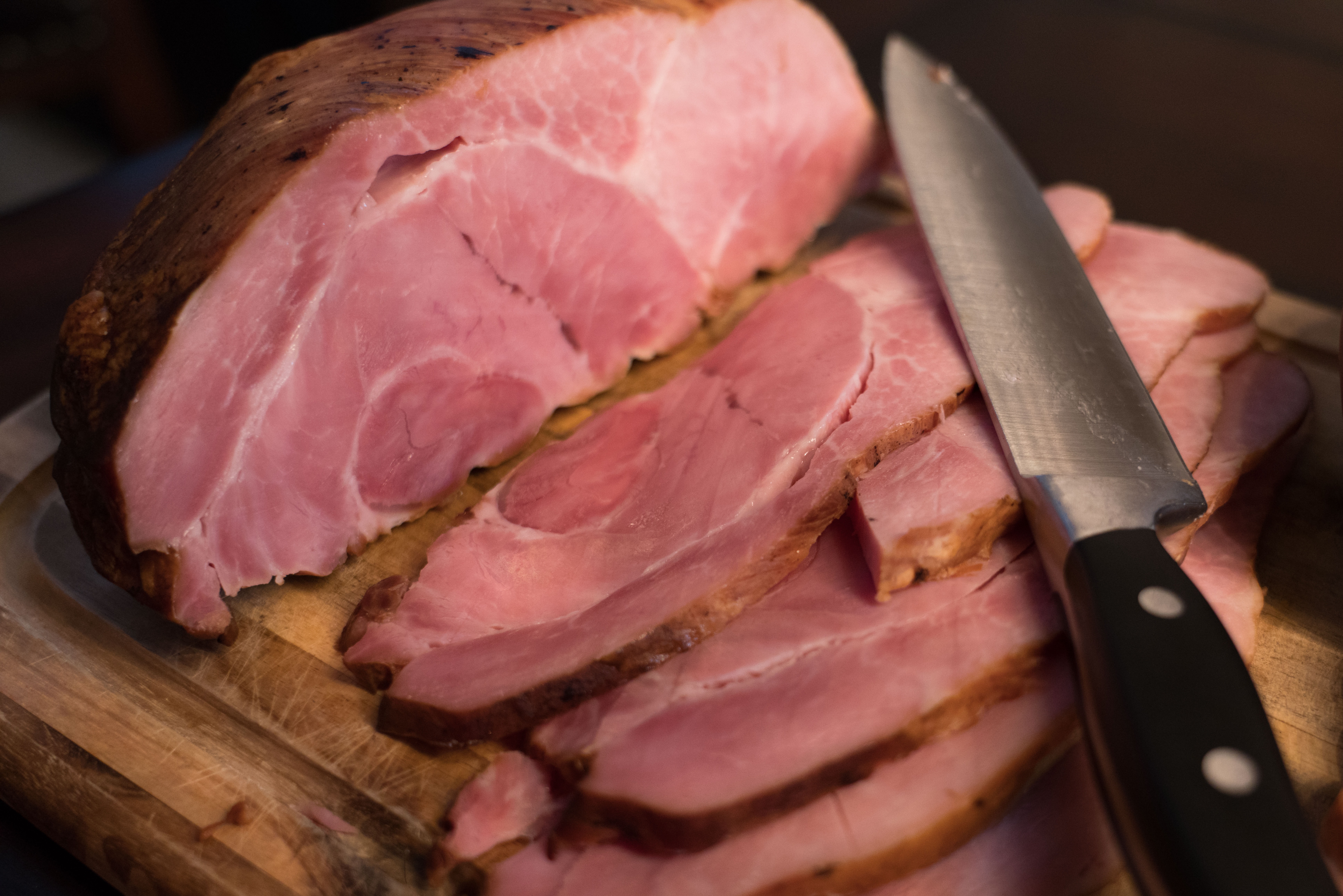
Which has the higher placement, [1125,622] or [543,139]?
[543,139]

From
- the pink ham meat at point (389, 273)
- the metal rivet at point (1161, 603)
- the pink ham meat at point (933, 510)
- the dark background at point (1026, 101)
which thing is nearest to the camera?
the metal rivet at point (1161, 603)

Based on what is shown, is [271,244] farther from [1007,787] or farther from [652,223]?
[1007,787]

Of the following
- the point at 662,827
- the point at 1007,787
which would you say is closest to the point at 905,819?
the point at 1007,787

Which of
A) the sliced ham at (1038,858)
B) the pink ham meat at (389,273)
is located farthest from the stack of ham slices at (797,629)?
the pink ham meat at (389,273)

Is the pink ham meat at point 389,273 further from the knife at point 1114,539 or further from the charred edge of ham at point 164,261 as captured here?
the knife at point 1114,539

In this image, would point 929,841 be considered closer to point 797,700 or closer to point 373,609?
point 797,700

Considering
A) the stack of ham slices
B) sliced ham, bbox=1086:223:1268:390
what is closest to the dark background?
sliced ham, bbox=1086:223:1268:390
